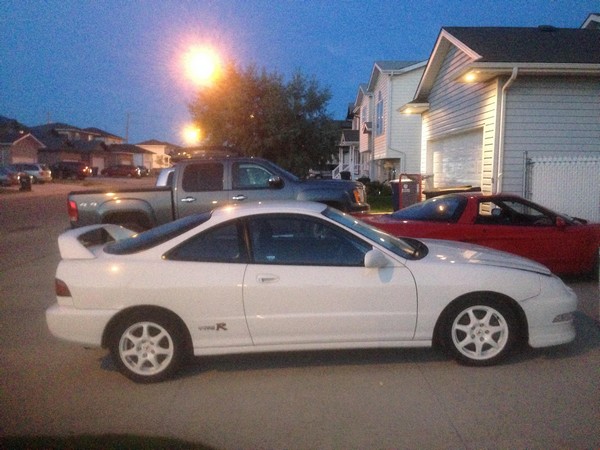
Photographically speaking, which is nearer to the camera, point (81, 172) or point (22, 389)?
point (22, 389)

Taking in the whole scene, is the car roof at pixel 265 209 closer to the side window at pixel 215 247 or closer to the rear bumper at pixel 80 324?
the side window at pixel 215 247

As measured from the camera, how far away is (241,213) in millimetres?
5352

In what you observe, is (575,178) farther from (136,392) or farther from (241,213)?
(136,392)

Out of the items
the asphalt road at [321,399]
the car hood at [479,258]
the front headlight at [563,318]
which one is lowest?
the asphalt road at [321,399]

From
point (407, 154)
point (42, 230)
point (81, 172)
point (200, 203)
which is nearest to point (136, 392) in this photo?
point (200, 203)

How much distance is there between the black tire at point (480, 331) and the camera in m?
5.15

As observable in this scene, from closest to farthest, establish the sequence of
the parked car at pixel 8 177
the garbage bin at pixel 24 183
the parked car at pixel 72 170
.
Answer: the garbage bin at pixel 24 183
the parked car at pixel 8 177
the parked car at pixel 72 170

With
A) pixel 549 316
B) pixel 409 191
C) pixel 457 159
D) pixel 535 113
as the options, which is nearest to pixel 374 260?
pixel 549 316

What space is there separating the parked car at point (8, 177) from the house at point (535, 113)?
3503 centimetres

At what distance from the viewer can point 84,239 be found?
18.6 feet

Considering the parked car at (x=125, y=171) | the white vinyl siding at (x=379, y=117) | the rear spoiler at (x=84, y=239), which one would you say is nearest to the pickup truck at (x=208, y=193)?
the rear spoiler at (x=84, y=239)

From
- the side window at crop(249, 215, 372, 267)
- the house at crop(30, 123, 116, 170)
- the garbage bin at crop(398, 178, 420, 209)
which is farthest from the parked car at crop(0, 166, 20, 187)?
the side window at crop(249, 215, 372, 267)

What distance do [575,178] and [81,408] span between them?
11.0 m

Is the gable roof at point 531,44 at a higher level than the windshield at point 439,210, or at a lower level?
higher
